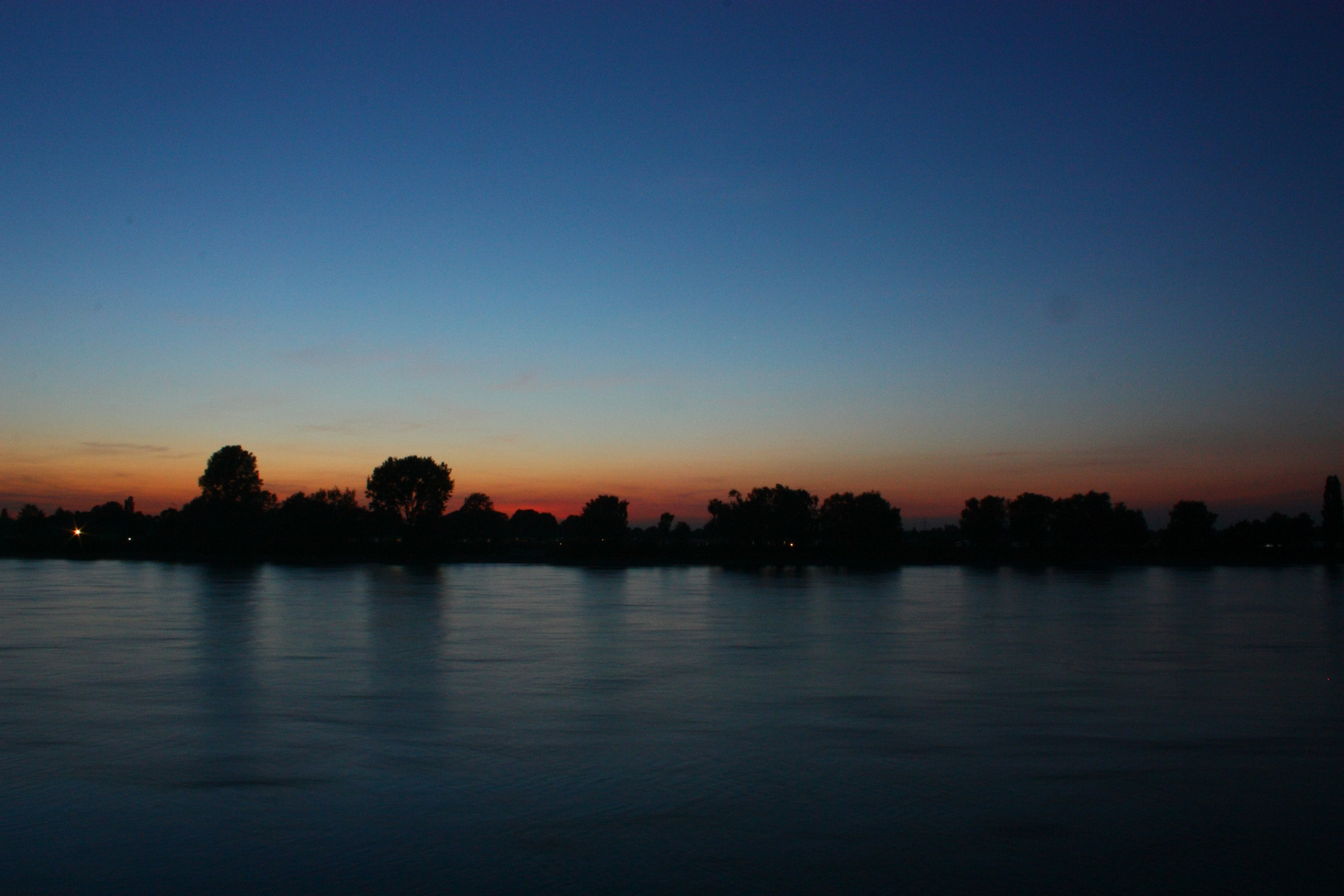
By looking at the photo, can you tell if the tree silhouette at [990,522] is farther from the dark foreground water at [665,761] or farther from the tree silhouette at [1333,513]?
the dark foreground water at [665,761]

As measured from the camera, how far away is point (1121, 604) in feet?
127

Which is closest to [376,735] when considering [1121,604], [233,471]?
[1121,604]

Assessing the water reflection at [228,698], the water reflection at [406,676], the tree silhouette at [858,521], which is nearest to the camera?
the water reflection at [228,698]

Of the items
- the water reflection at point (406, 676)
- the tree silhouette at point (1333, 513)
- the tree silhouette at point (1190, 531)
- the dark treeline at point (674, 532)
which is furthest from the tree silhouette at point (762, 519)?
the water reflection at point (406, 676)

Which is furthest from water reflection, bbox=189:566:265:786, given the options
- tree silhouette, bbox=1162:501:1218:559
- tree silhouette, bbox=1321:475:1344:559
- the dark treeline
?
tree silhouette, bbox=1321:475:1344:559

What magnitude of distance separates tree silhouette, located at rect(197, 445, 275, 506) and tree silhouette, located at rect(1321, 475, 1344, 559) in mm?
130856

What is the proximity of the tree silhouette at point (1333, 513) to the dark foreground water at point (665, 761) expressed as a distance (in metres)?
123

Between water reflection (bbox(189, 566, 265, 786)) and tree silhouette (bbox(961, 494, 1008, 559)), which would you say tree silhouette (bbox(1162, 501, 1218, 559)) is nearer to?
tree silhouette (bbox(961, 494, 1008, 559))

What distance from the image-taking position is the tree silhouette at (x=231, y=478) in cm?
11300

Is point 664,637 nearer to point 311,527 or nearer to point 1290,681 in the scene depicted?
point 1290,681

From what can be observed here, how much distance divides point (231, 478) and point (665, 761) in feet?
373

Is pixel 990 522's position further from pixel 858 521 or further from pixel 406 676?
pixel 406 676

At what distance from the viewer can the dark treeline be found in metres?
104

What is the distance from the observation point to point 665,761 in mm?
10969
